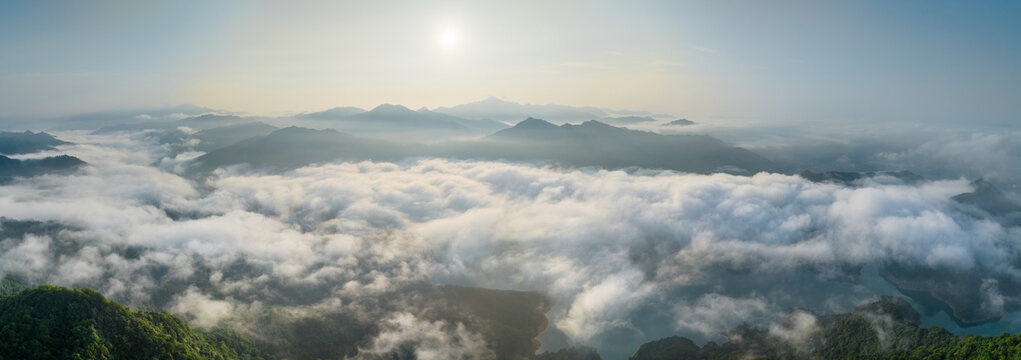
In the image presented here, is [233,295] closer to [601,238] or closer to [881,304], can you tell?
[601,238]

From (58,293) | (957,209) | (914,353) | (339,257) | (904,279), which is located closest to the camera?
(58,293)

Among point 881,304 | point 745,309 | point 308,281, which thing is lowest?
point 745,309

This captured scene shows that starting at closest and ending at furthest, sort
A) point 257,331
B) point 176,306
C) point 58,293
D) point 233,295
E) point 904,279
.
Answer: point 58,293, point 257,331, point 176,306, point 233,295, point 904,279

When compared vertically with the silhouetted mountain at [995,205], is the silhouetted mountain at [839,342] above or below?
below

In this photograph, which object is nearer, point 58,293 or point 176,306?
point 58,293

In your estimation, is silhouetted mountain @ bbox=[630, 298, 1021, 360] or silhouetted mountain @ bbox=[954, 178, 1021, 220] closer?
silhouetted mountain @ bbox=[630, 298, 1021, 360]

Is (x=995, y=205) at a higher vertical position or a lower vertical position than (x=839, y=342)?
higher

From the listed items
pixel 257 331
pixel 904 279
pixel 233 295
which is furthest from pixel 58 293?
pixel 904 279

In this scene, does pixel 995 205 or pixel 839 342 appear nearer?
pixel 839 342

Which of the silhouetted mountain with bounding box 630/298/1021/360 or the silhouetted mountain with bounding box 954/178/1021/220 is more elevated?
the silhouetted mountain with bounding box 954/178/1021/220

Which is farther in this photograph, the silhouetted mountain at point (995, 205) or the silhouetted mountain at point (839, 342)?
the silhouetted mountain at point (995, 205)

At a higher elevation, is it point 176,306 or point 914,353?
point 914,353
